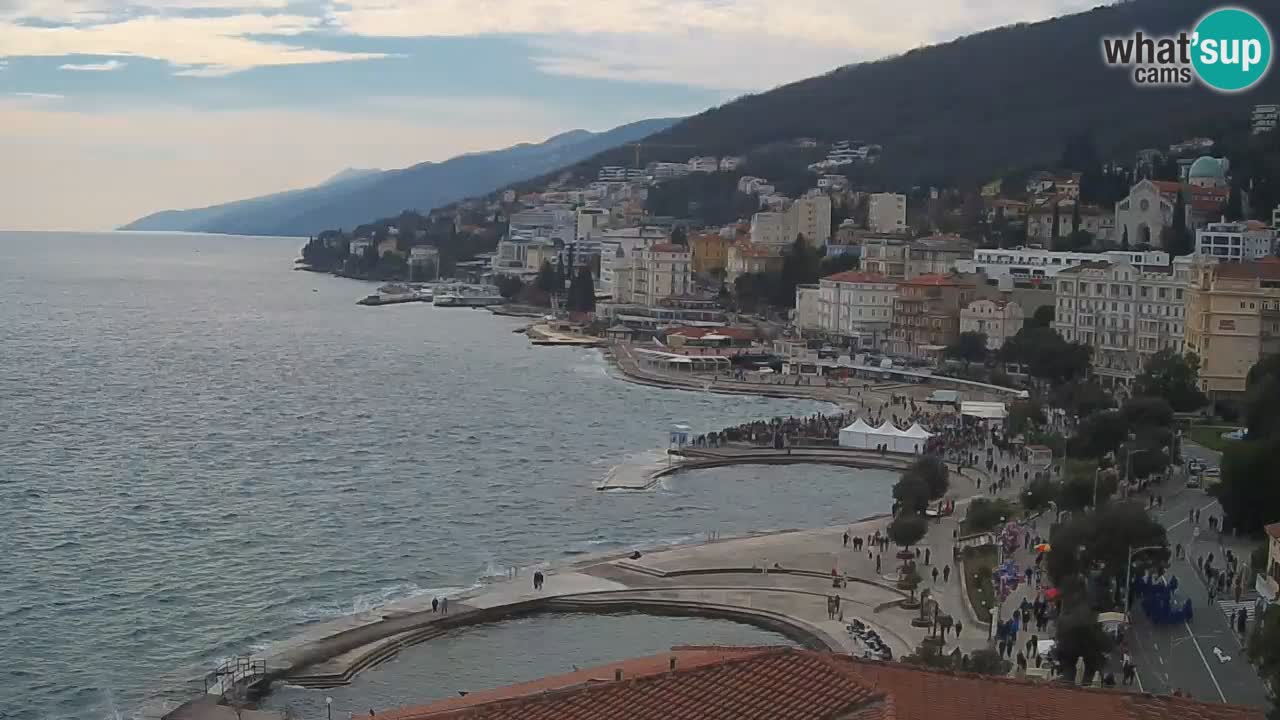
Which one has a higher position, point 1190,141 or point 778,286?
point 1190,141

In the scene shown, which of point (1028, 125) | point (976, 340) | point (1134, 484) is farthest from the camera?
point (1028, 125)

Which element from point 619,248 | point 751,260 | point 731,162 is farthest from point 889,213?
point 731,162

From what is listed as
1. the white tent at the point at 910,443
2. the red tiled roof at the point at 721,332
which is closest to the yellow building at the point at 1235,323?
the white tent at the point at 910,443

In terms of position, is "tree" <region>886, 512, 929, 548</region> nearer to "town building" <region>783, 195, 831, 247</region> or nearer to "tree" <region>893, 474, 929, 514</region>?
"tree" <region>893, 474, 929, 514</region>

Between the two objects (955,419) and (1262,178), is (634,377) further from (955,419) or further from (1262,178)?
(1262,178)

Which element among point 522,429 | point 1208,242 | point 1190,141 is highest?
point 1190,141

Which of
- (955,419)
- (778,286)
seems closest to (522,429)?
(955,419)

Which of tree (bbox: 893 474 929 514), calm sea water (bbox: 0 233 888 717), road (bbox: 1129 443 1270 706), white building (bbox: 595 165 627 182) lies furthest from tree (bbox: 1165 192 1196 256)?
white building (bbox: 595 165 627 182)
